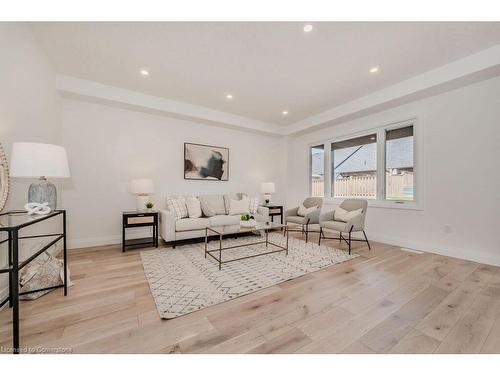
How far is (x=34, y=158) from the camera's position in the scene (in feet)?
5.57

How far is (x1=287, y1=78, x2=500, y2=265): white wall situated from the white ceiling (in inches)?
27.0

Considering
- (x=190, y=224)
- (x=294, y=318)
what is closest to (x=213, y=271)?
(x=294, y=318)

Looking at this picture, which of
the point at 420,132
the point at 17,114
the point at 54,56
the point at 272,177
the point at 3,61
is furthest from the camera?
the point at 272,177

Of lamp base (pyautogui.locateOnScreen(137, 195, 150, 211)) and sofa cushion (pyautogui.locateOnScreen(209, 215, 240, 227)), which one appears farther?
sofa cushion (pyautogui.locateOnScreen(209, 215, 240, 227))

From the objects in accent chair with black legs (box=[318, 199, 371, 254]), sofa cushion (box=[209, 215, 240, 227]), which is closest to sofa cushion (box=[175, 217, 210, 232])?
sofa cushion (box=[209, 215, 240, 227])

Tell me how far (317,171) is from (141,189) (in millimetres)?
3997

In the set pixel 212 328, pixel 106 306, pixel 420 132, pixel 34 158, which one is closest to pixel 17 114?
pixel 34 158

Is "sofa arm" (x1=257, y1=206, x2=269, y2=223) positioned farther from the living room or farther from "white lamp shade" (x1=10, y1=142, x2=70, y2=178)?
"white lamp shade" (x1=10, y1=142, x2=70, y2=178)

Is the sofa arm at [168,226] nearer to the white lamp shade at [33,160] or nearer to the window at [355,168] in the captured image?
the white lamp shade at [33,160]

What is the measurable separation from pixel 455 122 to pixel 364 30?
216 cm

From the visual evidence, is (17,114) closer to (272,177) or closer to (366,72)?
(366,72)

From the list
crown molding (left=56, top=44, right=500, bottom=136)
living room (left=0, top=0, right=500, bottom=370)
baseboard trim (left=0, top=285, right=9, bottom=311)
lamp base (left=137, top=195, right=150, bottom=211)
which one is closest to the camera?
living room (left=0, top=0, right=500, bottom=370)

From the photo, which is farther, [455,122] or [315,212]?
[315,212]

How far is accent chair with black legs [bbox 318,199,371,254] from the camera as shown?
11.1ft
